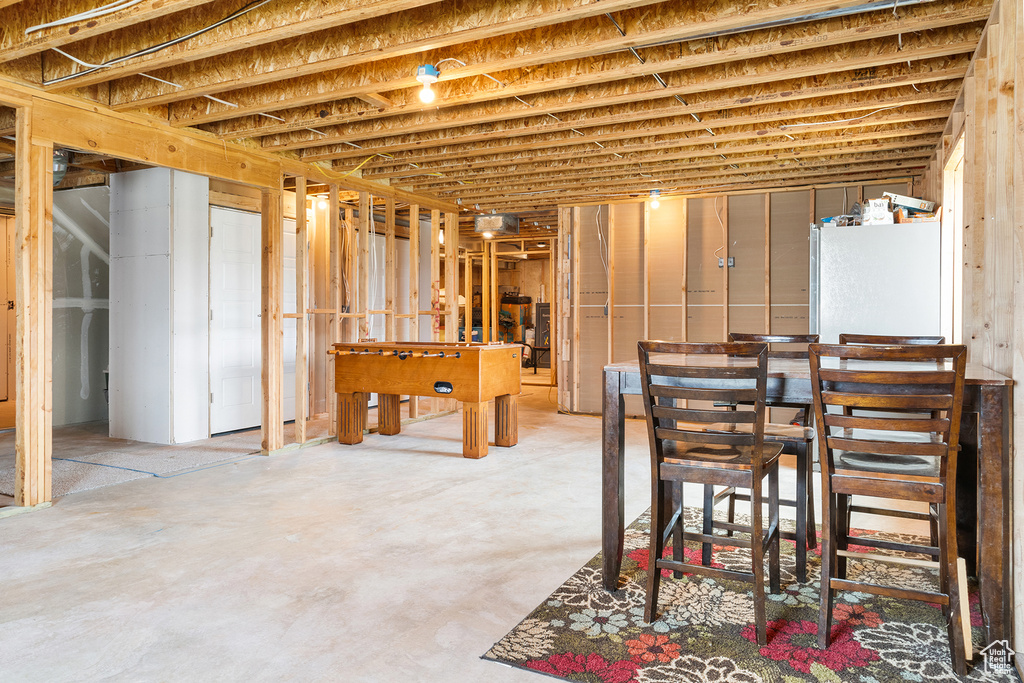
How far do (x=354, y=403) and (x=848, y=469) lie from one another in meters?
4.60

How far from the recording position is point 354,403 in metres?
6.14

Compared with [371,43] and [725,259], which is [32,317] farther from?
[725,259]

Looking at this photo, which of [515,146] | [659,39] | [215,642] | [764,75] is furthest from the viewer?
[515,146]

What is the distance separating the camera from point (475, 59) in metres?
A: 3.80

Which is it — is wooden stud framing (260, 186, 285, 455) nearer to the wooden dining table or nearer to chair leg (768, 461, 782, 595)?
the wooden dining table

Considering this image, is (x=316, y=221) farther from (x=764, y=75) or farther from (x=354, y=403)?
(x=764, y=75)

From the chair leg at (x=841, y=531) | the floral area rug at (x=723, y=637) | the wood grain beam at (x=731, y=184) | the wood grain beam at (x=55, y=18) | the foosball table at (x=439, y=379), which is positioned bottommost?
the floral area rug at (x=723, y=637)

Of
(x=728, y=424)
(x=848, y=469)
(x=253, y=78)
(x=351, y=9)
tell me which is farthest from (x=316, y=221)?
(x=848, y=469)

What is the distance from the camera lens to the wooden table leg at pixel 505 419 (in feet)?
19.7

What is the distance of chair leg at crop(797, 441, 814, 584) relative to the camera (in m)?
2.77

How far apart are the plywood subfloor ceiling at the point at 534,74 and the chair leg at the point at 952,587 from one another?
2313 millimetres

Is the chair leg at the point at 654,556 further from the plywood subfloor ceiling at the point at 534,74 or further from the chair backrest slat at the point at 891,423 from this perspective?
the plywood subfloor ceiling at the point at 534,74

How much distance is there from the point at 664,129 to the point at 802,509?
10.5 ft

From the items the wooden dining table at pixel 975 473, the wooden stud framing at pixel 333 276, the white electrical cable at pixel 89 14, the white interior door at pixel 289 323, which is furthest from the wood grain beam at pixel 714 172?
the white electrical cable at pixel 89 14
